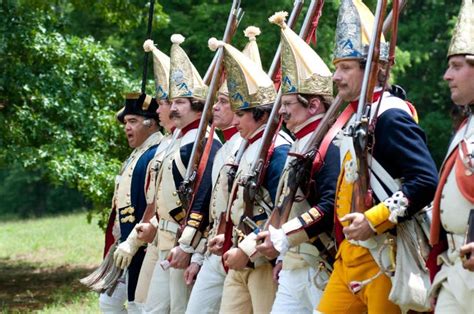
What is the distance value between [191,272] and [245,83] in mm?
1421

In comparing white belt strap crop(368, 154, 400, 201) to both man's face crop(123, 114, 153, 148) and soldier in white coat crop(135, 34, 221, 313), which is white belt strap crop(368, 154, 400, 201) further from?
man's face crop(123, 114, 153, 148)

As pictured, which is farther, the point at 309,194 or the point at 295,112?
the point at 295,112

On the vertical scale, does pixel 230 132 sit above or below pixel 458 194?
above

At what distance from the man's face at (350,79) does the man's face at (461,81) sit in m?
0.80

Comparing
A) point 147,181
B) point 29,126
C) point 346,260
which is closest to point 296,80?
point 346,260

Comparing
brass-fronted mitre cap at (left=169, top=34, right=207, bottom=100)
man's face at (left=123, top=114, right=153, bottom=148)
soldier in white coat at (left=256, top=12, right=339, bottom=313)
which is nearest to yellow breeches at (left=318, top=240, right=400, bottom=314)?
soldier in white coat at (left=256, top=12, right=339, bottom=313)

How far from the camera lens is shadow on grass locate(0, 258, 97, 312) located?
12828mm

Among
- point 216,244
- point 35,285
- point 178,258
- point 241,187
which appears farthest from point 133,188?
point 35,285

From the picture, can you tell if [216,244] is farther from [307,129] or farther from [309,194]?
[307,129]

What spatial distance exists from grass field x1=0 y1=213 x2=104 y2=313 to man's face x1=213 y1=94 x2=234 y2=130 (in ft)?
15.2

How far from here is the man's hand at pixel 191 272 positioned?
288 inches

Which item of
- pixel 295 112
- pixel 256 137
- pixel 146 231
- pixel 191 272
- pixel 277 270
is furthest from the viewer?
pixel 146 231

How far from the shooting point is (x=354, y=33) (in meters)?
5.67

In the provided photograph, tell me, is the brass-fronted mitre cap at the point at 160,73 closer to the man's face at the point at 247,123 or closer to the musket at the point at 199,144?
the musket at the point at 199,144
